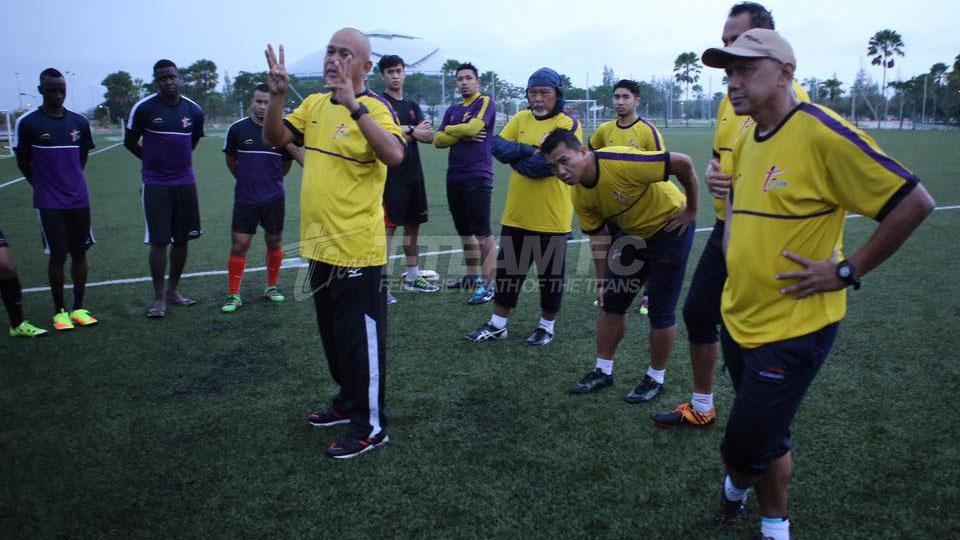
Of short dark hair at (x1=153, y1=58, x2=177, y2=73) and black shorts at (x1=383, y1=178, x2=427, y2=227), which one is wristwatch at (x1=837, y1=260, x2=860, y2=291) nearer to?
black shorts at (x1=383, y1=178, x2=427, y2=227)

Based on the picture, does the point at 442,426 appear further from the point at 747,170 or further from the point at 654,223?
the point at 747,170

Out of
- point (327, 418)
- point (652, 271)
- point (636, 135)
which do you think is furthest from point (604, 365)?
point (636, 135)

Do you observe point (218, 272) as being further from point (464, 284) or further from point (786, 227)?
point (786, 227)

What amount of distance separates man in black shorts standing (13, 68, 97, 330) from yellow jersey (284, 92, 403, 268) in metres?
3.84

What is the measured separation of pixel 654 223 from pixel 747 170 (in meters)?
1.79

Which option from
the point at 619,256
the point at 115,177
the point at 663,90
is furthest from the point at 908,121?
the point at 619,256

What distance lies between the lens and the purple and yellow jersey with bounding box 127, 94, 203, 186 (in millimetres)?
6793

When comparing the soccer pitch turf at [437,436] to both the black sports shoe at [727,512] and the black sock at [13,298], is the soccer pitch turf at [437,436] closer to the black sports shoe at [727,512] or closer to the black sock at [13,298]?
the black sports shoe at [727,512]

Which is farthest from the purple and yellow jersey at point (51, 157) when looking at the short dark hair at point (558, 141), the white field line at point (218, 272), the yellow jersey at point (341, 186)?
the short dark hair at point (558, 141)

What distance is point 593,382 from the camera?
16.2 ft

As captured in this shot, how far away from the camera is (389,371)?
5.37 metres

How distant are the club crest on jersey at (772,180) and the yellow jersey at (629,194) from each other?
1.58 m

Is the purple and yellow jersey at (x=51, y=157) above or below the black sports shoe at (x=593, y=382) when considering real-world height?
above

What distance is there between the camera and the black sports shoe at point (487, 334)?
6078 millimetres
